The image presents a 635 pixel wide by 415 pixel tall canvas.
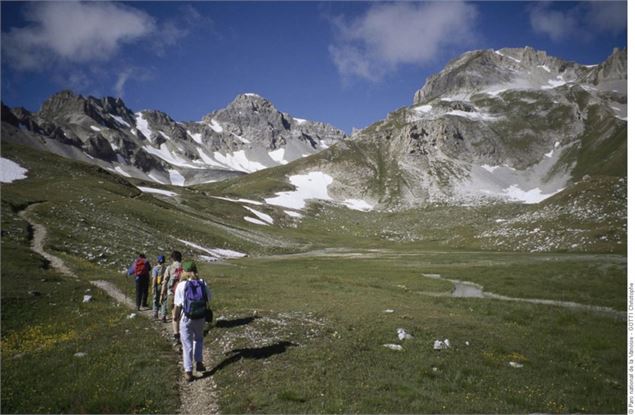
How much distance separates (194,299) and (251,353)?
379 centimetres

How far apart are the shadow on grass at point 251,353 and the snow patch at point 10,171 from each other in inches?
3514

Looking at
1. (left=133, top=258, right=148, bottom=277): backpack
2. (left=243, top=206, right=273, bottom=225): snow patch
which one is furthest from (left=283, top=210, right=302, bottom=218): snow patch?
(left=133, top=258, right=148, bottom=277): backpack

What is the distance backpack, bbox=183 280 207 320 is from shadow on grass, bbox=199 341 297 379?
226cm

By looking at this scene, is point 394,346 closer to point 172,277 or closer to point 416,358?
point 416,358

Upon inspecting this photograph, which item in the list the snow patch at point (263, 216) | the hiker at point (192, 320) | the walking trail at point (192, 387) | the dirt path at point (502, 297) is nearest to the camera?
the walking trail at point (192, 387)

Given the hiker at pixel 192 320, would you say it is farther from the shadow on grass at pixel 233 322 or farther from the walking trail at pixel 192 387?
the shadow on grass at pixel 233 322

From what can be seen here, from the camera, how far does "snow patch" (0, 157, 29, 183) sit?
279 ft

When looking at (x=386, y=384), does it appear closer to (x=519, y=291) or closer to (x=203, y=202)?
(x=519, y=291)

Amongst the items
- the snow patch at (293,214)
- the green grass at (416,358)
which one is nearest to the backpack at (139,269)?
the green grass at (416,358)

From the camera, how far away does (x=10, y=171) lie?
298 feet

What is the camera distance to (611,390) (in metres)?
16.4

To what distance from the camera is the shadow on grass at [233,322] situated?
68.3ft

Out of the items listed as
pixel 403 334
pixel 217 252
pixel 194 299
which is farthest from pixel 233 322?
pixel 217 252

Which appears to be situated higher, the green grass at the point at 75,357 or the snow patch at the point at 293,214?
the snow patch at the point at 293,214
